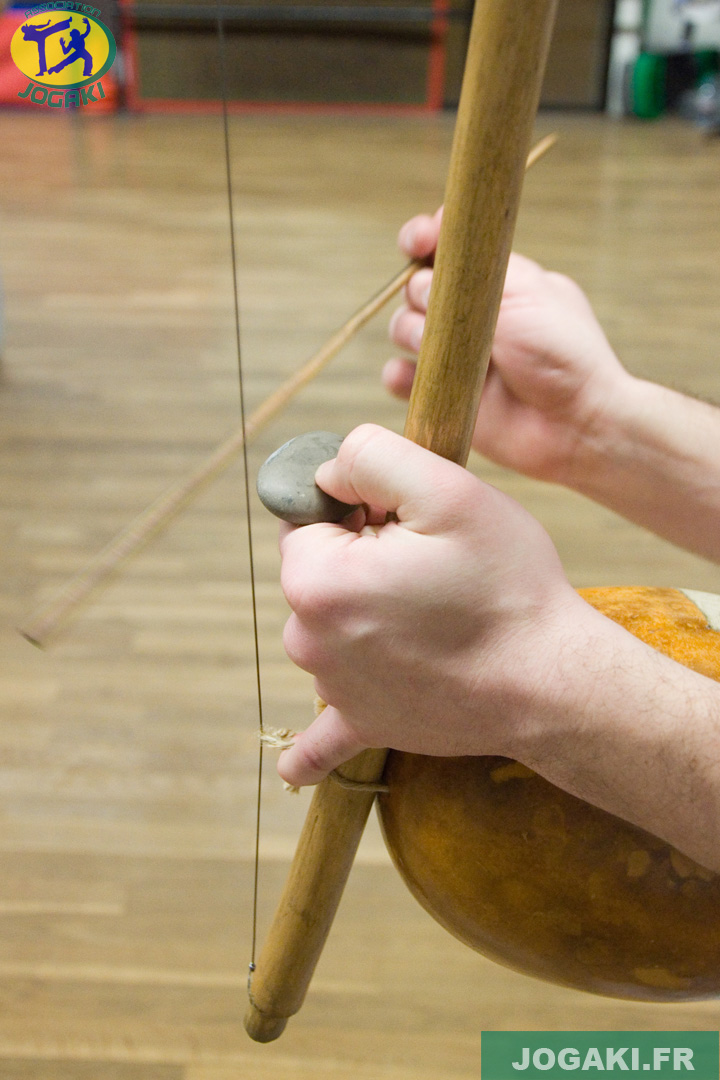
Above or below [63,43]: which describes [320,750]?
below

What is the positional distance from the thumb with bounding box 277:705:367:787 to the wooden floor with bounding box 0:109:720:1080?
610 millimetres

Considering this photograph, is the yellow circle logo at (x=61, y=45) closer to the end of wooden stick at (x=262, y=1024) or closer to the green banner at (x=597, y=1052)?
the end of wooden stick at (x=262, y=1024)

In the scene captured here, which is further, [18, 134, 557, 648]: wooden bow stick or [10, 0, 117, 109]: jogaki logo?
[10, 0, 117, 109]: jogaki logo

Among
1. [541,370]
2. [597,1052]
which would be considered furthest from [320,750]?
[597,1052]

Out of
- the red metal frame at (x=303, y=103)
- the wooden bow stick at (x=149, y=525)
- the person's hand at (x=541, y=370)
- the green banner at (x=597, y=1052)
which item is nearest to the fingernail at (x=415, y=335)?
the person's hand at (x=541, y=370)

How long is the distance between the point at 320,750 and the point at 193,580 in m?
1.28

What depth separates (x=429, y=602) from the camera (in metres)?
0.46

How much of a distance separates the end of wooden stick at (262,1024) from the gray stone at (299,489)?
14.7 inches

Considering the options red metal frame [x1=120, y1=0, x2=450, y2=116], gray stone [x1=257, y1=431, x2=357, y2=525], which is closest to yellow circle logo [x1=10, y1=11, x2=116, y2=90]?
gray stone [x1=257, y1=431, x2=357, y2=525]

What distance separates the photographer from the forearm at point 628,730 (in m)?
0.48

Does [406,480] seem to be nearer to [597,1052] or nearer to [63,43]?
[597,1052]

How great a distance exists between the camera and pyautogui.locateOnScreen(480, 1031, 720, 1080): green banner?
101 cm

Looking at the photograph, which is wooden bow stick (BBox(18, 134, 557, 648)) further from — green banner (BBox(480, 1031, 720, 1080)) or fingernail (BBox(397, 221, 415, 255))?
green banner (BBox(480, 1031, 720, 1080))

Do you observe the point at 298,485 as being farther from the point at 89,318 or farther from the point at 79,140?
the point at 79,140
